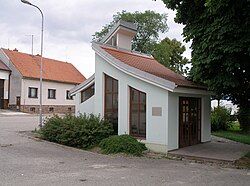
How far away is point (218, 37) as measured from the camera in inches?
473

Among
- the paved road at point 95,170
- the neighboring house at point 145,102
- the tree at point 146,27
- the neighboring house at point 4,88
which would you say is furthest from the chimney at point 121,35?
the tree at point 146,27

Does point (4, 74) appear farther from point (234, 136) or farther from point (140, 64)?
point (234, 136)

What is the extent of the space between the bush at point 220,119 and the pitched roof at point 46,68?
21209mm

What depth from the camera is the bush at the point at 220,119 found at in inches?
1045

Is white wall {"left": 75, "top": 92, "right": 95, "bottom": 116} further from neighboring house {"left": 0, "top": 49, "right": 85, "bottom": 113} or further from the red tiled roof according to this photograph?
neighboring house {"left": 0, "top": 49, "right": 85, "bottom": 113}

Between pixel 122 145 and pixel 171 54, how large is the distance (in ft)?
123

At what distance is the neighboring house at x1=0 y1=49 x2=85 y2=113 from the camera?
39.2 metres

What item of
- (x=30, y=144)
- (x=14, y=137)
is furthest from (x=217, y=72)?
(x=14, y=137)

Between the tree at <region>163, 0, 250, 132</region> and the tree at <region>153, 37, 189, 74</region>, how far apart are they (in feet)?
110

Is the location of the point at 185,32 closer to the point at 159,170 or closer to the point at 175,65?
the point at 159,170

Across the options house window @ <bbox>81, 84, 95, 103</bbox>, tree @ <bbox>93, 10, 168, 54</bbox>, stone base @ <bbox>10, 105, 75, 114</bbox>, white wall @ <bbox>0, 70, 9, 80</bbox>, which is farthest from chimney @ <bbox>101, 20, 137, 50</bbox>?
tree @ <bbox>93, 10, 168, 54</bbox>

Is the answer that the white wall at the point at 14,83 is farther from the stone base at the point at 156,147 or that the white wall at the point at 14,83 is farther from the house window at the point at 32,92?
the stone base at the point at 156,147

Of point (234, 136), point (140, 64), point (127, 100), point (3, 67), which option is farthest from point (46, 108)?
point (127, 100)

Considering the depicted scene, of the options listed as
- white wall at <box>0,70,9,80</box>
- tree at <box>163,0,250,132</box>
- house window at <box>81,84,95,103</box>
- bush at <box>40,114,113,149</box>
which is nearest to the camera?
tree at <box>163,0,250,132</box>
